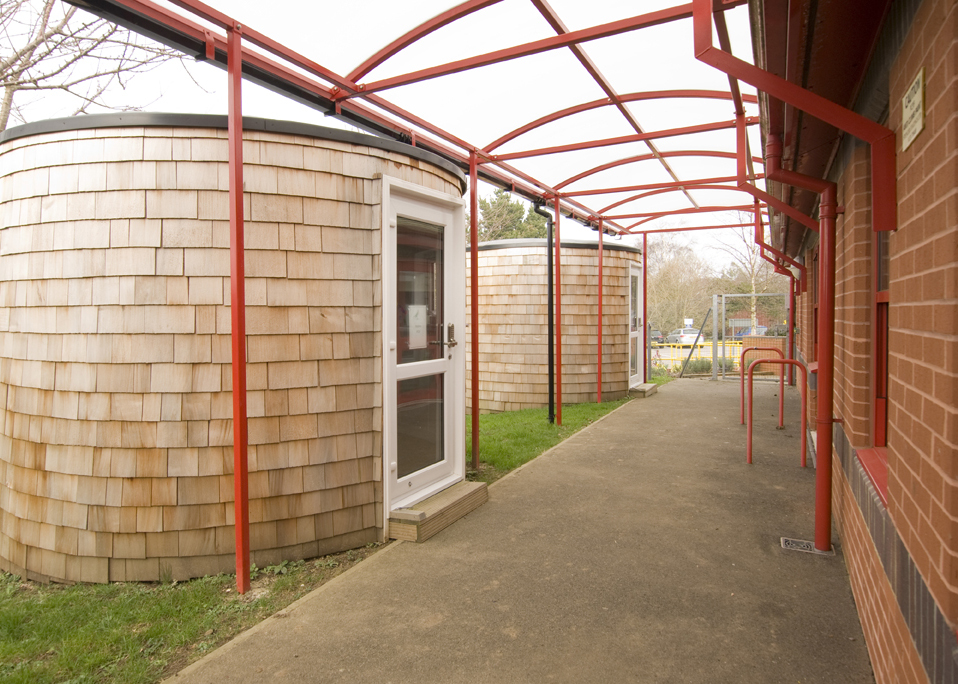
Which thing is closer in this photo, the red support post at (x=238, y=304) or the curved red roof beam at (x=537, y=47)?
the red support post at (x=238, y=304)

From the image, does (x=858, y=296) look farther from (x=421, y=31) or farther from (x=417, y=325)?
(x=421, y=31)

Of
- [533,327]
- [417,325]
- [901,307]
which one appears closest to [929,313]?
[901,307]

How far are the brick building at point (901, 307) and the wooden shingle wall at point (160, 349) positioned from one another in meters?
2.39

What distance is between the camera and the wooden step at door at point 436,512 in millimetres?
3451

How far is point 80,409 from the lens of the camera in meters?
3.03

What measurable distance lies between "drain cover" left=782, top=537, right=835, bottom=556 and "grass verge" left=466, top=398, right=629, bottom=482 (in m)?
2.20

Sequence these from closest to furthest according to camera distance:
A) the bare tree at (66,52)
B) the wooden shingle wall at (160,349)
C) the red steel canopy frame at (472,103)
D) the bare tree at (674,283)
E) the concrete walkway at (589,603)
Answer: the red steel canopy frame at (472,103) → the concrete walkway at (589,603) → the wooden shingle wall at (160,349) → the bare tree at (66,52) → the bare tree at (674,283)

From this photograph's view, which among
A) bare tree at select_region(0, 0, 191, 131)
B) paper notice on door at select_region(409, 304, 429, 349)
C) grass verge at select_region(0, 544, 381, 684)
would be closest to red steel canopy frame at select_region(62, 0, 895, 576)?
grass verge at select_region(0, 544, 381, 684)

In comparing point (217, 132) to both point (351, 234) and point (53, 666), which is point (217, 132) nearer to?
point (351, 234)

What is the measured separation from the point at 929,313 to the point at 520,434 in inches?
214

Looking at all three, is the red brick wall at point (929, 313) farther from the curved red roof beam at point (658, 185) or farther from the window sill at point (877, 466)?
the curved red roof beam at point (658, 185)

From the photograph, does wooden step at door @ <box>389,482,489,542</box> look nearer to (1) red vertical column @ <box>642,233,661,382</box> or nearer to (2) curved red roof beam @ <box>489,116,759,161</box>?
(2) curved red roof beam @ <box>489,116,759,161</box>

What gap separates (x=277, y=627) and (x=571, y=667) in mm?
1240

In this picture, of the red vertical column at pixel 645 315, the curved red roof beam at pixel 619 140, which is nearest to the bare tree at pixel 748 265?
the red vertical column at pixel 645 315
